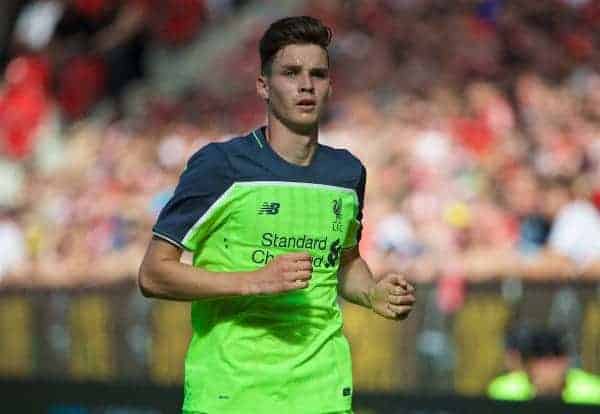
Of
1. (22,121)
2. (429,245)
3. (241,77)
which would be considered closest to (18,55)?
(22,121)

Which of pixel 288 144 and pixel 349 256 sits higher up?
pixel 288 144

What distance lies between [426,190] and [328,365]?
4917 mm

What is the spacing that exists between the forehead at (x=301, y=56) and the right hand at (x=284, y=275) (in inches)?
24.5

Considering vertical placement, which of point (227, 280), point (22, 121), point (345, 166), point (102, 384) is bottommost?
point (102, 384)

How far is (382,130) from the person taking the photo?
952 cm

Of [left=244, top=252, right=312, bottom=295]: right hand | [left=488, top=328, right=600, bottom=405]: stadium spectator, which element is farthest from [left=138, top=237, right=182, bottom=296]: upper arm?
[left=488, top=328, right=600, bottom=405]: stadium spectator

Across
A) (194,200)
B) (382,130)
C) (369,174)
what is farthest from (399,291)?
(382,130)

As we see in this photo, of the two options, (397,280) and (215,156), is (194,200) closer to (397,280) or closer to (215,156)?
(215,156)

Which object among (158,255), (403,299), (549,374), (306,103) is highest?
(306,103)

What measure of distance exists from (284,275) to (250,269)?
0.34 m

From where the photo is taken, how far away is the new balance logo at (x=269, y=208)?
13.8 feet

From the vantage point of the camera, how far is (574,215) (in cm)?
832

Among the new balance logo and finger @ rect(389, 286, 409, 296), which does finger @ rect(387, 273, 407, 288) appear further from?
the new balance logo

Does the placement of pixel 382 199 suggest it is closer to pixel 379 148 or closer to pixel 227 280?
pixel 379 148
